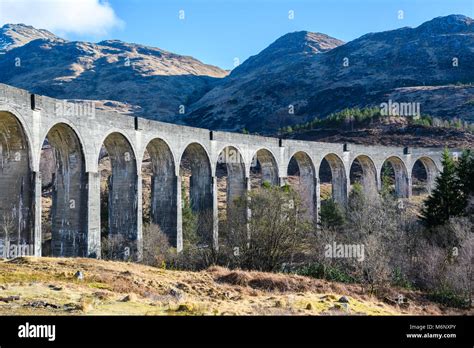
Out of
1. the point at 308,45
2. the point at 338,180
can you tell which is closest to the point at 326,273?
the point at 338,180

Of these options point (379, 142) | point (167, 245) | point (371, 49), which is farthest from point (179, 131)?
point (371, 49)

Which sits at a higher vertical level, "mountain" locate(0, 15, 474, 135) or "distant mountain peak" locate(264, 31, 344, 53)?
"distant mountain peak" locate(264, 31, 344, 53)

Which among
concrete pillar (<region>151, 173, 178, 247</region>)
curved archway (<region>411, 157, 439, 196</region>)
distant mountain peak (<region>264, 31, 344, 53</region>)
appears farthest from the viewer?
distant mountain peak (<region>264, 31, 344, 53</region>)

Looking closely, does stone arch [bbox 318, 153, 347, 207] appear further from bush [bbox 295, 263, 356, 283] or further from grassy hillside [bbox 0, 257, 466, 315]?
grassy hillside [bbox 0, 257, 466, 315]

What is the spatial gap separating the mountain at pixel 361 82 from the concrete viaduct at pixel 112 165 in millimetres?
64855

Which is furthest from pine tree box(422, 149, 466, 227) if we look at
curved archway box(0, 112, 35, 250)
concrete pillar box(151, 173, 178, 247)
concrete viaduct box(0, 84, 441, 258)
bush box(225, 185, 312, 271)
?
curved archway box(0, 112, 35, 250)

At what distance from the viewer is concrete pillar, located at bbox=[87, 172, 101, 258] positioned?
81.8 ft

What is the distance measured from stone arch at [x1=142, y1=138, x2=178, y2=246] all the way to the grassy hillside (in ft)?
22.6

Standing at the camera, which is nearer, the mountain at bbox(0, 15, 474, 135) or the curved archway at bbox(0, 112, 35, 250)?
the curved archway at bbox(0, 112, 35, 250)

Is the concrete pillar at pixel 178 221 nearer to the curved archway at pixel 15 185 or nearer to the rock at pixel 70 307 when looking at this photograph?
the curved archway at pixel 15 185

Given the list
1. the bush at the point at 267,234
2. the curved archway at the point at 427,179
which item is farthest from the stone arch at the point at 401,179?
the bush at the point at 267,234

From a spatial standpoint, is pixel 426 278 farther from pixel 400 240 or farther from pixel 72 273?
pixel 72 273

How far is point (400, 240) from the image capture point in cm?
3216
